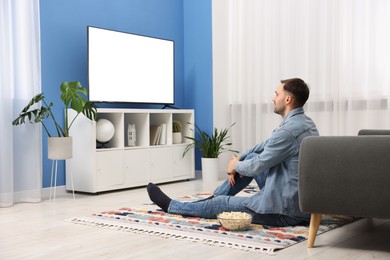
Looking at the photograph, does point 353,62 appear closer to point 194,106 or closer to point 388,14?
point 388,14

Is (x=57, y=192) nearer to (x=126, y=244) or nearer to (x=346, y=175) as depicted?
(x=126, y=244)

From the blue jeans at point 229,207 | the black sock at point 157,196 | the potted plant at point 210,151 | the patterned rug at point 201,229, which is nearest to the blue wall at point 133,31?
the potted plant at point 210,151

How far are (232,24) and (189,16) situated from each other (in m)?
0.58

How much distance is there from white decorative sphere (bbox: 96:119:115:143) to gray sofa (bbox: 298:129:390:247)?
238 centimetres

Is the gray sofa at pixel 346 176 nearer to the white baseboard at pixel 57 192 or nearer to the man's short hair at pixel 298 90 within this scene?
the man's short hair at pixel 298 90

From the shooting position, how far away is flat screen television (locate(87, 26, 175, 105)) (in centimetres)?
461

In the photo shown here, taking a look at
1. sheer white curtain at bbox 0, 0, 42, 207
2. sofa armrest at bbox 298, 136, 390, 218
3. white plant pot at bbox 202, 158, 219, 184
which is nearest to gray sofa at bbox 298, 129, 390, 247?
sofa armrest at bbox 298, 136, 390, 218

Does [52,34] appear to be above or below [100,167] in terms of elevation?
above

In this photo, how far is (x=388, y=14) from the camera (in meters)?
4.50

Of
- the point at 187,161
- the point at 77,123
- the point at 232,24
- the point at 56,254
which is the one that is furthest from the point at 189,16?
the point at 56,254

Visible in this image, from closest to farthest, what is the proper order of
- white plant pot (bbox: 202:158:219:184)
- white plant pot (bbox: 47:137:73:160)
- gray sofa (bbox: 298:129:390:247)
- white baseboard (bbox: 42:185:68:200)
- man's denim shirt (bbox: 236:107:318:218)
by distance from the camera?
1. gray sofa (bbox: 298:129:390:247)
2. man's denim shirt (bbox: 236:107:318:218)
3. white plant pot (bbox: 47:137:73:160)
4. white baseboard (bbox: 42:185:68:200)
5. white plant pot (bbox: 202:158:219:184)

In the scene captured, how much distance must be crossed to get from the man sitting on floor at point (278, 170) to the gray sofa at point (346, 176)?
0.98 ft

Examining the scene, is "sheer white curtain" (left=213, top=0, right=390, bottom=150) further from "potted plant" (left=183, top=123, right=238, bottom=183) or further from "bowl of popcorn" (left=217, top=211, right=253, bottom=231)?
"bowl of popcorn" (left=217, top=211, right=253, bottom=231)

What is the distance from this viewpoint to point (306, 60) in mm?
5023
